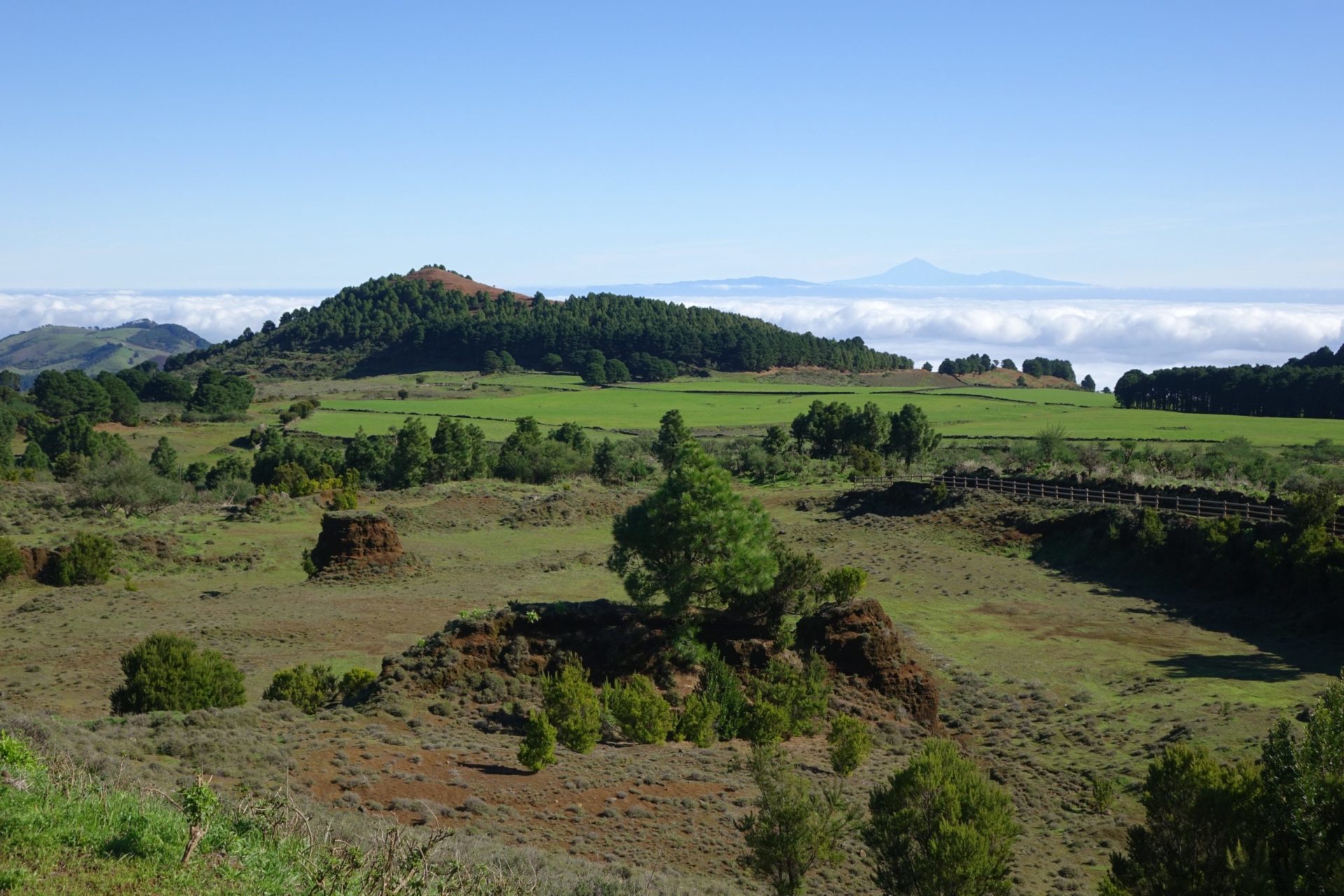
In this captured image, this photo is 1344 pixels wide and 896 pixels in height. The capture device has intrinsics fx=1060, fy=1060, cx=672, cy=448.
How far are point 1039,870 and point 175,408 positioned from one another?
12604cm

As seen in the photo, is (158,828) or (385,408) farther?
(385,408)

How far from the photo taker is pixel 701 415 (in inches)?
4685

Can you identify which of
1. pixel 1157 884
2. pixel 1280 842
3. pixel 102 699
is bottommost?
pixel 102 699

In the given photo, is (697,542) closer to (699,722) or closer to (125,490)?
(699,722)

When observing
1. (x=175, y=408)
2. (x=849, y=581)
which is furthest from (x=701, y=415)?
(x=849, y=581)

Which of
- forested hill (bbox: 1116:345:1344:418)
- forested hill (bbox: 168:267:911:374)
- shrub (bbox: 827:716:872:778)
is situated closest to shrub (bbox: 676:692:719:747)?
shrub (bbox: 827:716:872:778)

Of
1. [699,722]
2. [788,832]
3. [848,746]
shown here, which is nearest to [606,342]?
[699,722]

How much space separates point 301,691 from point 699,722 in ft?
31.4

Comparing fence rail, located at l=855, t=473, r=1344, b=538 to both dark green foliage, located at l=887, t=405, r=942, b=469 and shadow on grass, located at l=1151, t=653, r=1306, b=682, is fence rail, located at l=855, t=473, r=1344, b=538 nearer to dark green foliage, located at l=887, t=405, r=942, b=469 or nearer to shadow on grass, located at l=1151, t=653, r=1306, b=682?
shadow on grass, located at l=1151, t=653, r=1306, b=682

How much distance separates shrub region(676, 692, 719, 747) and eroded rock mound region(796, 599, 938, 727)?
15.2 ft

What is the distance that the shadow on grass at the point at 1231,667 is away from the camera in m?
30.0

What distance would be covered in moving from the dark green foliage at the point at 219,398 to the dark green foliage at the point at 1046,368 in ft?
424

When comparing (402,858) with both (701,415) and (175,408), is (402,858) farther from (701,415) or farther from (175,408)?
(175,408)

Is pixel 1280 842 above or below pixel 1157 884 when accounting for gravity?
above
